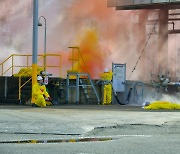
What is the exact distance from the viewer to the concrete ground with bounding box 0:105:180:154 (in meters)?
10.4

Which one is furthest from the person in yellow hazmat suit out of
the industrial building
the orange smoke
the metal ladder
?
the orange smoke

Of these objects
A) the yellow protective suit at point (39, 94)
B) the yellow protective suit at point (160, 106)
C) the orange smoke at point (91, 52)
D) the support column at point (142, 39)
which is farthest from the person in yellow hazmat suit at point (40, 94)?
the support column at point (142, 39)

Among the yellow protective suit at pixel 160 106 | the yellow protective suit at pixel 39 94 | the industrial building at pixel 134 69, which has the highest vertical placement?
the industrial building at pixel 134 69

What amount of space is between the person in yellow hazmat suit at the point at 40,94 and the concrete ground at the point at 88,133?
4.51 m

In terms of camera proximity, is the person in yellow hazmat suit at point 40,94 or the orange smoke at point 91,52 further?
the orange smoke at point 91,52

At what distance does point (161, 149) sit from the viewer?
10.3 metres

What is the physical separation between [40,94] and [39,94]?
0.05 m

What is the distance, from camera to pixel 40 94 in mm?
22953

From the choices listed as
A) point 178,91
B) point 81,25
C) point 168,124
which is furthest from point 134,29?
point 168,124

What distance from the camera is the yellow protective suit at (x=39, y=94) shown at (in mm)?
22984

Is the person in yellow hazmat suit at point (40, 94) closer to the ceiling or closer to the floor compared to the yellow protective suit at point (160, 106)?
closer to the ceiling

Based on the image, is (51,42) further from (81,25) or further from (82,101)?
(82,101)

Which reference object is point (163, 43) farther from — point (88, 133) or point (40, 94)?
point (88, 133)

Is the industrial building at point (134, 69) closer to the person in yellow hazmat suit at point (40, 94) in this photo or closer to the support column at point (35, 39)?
the support column at point (35, 39)
